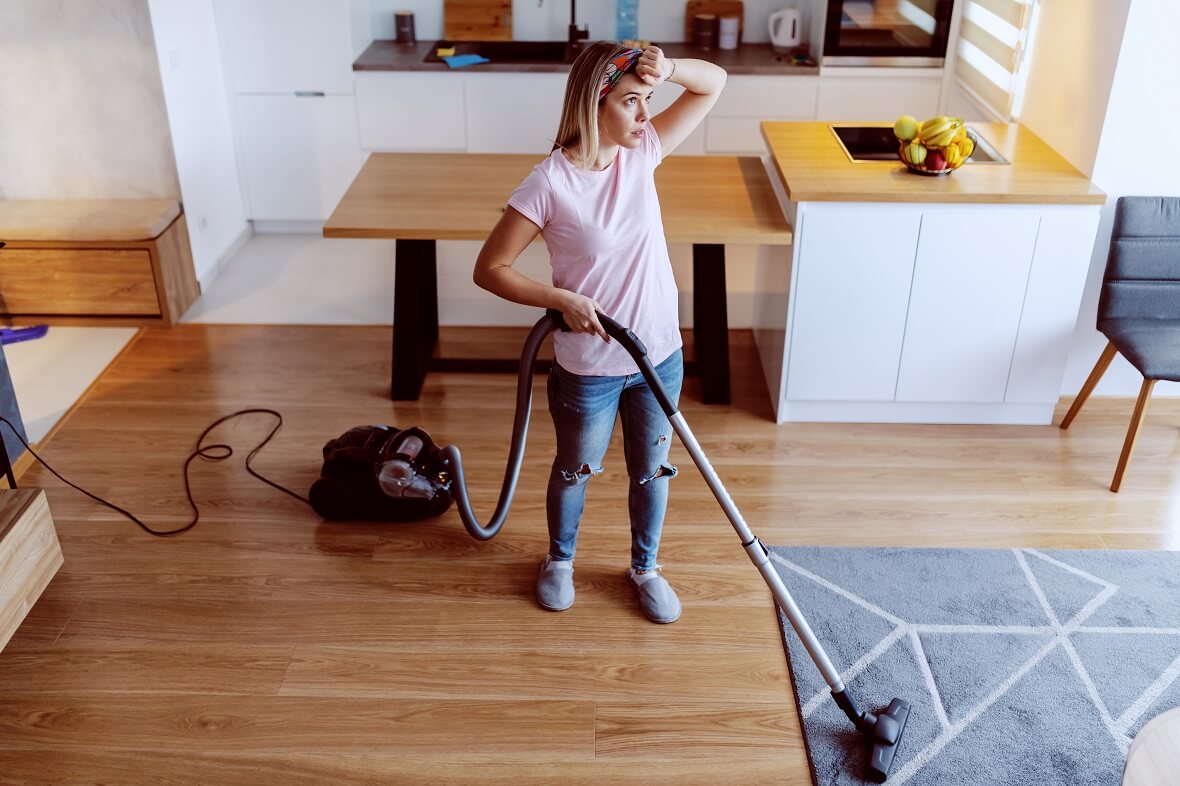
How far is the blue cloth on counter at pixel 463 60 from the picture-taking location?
14.7 feet

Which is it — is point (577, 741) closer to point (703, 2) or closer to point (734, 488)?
point (734, 488)

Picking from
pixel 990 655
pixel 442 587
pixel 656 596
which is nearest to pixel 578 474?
pixel 656 596

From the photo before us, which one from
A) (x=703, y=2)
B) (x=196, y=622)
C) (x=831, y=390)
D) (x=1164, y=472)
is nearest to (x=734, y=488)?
(x=831, y=390)

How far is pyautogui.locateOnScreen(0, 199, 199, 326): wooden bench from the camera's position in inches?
149

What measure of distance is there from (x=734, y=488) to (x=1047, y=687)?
994mm

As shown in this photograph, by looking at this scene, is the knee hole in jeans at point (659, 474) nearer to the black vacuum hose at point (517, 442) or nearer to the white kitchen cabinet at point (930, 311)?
the black vacuum hose at point (517, 442)

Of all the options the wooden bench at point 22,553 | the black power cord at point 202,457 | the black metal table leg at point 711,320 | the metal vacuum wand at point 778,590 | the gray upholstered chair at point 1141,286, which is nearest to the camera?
the metal vacuum wand at point 778,590

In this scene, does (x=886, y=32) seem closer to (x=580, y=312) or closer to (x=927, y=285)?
(x=927, y=285)

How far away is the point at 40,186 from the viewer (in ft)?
13.3

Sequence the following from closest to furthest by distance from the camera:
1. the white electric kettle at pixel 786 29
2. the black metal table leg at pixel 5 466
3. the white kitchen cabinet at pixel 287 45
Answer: the black metal table leg at pixel 5 466 < the white kitchen cabinet at pixel 287 45 < the white electric kettle at pixel 786 29

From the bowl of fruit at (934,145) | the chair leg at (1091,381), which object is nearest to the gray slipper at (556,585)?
the bowl of fruit at (934,145)

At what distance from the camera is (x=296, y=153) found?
15.2 feet

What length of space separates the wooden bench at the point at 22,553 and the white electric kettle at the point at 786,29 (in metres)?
3.65

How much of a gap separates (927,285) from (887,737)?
1474mm
